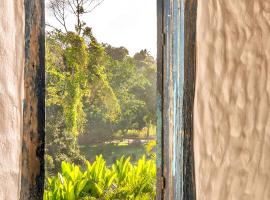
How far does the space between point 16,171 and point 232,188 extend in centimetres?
25

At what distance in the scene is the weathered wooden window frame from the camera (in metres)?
0.46

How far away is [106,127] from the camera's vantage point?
243 centimetres

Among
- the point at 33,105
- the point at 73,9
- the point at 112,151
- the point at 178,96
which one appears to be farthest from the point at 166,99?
the point at 112,151

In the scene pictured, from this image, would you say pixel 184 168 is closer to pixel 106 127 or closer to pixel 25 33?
pixel 25 33

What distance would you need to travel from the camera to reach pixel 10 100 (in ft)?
1.36

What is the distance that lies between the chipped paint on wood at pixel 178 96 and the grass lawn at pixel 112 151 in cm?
178

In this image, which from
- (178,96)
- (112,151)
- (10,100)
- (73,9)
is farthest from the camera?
(112,151)

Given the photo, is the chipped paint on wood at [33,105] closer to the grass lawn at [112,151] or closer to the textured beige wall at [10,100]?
the textured beige wall at [10,100]

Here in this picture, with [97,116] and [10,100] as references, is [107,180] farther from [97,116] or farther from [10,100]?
[10,100]

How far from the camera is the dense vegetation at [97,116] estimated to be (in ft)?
7.67

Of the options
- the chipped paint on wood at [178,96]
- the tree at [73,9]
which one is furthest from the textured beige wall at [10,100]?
the tree at [73,9]

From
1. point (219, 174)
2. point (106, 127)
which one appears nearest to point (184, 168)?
point (219, 174)

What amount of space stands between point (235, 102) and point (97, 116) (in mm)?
2113

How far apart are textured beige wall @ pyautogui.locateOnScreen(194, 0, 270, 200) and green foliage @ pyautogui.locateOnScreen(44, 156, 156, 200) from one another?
1886 millimetres
